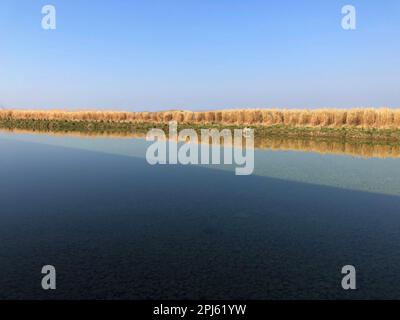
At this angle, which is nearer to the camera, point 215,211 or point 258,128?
point 215,211

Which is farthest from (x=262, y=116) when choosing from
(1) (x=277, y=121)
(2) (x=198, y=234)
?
(2) (x=198, y=234)

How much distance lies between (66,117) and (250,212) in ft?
138

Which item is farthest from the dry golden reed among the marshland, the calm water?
the calm water

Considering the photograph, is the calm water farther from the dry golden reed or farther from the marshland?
the dry golden reed

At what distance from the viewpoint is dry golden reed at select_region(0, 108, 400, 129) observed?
27.0 metres

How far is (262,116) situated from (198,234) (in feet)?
95.9

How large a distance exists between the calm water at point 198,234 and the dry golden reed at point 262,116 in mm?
17162

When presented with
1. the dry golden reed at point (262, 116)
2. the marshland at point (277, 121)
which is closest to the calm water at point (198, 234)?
the marshland at point (277, 121)

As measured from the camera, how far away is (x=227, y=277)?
4.50 meters

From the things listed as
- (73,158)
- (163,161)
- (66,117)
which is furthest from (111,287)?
(66,117)

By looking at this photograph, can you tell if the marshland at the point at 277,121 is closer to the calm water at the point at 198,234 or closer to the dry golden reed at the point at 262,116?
the dry golden reed at the point at 262,116

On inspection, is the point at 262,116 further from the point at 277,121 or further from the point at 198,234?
the point at 198,234

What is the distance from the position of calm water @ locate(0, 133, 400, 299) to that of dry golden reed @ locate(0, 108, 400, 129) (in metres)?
17.2
